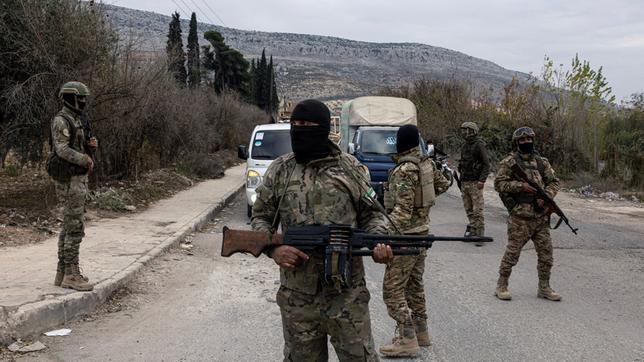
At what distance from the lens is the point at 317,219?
291cm

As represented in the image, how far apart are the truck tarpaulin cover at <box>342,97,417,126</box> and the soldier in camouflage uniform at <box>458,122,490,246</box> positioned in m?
7.36

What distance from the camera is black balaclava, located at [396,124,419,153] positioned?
4.45 metres

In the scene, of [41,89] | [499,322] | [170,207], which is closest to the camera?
[499,322]

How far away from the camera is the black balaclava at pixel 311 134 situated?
2.93m

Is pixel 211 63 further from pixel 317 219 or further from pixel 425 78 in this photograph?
pixel 317 219

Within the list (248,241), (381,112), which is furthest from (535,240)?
(381,112)

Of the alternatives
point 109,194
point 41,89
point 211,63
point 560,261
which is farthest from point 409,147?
point 211,63

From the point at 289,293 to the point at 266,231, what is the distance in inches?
13.8

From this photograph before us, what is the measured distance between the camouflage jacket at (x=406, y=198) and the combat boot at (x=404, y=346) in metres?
0.79

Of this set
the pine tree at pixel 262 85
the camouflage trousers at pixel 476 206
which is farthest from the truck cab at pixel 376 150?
the pine tree at pixel 262 85

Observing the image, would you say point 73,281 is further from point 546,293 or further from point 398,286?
point 546,293

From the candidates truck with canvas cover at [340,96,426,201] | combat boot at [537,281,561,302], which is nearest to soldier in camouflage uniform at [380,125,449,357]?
combat boot at [537,281,561,302]

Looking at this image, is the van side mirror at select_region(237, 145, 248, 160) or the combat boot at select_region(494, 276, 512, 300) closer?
the combat boot at select_region(494, 276, 512, 300)

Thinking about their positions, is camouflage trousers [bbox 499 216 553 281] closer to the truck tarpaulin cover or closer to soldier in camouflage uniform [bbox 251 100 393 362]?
soldier in camouflage uniform [bbox 251 100 393 362]
